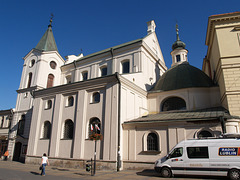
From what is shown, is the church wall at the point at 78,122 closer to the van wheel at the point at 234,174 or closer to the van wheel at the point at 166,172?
the van wheel at the point at 166,172

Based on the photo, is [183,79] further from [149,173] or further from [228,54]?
[149,173]

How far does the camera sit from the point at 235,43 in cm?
1580

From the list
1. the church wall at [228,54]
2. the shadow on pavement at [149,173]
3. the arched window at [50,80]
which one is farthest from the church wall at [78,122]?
the church wall at [228,54]

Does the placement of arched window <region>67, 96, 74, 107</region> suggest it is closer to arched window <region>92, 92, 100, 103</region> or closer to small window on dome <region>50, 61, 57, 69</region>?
arched window <region>92, 92, 100, 103</region>

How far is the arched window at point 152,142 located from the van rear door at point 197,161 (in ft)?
13.2

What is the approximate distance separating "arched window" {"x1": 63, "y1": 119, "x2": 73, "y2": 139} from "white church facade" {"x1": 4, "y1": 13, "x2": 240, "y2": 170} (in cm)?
9

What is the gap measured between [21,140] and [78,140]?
1018cm

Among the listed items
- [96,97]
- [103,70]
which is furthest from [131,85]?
[103,70]

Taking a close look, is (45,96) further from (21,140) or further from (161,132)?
(161,132)

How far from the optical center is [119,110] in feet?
50.8

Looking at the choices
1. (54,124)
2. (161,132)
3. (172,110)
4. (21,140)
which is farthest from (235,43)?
(21,140)

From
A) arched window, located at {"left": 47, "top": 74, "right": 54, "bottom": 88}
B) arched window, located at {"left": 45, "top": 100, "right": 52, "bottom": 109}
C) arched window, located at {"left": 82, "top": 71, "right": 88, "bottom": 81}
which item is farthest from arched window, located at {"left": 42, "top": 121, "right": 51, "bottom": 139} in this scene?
arched window, located at {"left": 82, "top": 71, "right": 88, "bottom": 81}

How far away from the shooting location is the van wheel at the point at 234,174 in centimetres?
945

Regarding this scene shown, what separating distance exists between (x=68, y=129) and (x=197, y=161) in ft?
39.1
